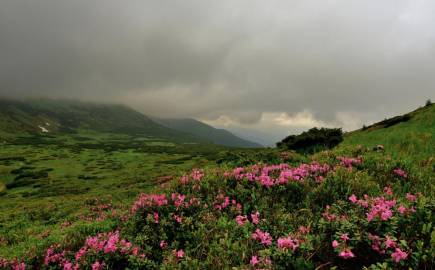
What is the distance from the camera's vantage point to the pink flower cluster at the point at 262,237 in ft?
15.2

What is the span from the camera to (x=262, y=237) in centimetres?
483

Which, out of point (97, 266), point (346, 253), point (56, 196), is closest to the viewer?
point (346, 253)

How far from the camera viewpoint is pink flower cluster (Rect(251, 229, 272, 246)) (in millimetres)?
4646

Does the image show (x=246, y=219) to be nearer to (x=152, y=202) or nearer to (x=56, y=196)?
(x=152, y=202)

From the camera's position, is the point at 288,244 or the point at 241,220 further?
the point at 241,220

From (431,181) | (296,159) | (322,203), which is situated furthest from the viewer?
(296,159)

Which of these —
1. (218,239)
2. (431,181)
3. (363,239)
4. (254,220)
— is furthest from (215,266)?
(431,181)

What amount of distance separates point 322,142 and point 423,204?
19426mm

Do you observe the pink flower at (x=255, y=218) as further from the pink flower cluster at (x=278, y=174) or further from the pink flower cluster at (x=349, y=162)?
the pink flower cluster at (x=349, y=162)

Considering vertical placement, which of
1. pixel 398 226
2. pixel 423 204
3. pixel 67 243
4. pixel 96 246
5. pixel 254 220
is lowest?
pixel 67 243

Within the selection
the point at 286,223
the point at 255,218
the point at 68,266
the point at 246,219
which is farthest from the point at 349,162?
the point at 68,266

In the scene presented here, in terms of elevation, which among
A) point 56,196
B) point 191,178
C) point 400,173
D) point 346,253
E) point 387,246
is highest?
point 400,173

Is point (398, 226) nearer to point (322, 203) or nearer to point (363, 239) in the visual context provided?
point (363, 239)

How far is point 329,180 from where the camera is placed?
6.77 m
